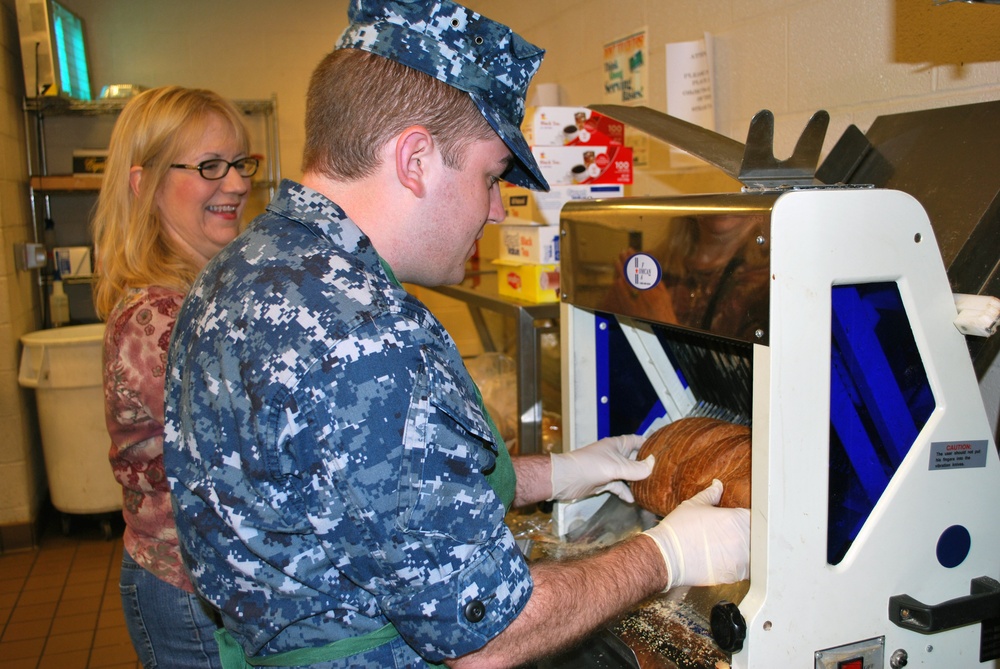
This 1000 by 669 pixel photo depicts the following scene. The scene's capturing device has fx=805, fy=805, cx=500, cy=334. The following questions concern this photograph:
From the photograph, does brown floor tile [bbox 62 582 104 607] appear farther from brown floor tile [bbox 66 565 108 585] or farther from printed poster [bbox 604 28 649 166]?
printed poster [bbox 604 28 649 166]

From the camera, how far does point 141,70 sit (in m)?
4.11

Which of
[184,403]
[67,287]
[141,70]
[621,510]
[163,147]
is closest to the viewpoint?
[184,403]

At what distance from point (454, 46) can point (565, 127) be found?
1.00 metres

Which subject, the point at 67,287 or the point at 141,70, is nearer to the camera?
the point at 67,287

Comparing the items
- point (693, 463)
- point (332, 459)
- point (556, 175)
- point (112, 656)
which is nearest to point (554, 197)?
point (556, 175)

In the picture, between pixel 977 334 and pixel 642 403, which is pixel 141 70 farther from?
pixel 977 334

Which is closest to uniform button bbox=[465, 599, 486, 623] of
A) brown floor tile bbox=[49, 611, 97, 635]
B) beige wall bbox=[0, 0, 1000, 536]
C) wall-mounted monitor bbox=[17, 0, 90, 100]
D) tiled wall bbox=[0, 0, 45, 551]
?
beige wall bbox=[0, 0, 1000, 536]

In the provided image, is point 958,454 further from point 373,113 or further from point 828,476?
point 373,113

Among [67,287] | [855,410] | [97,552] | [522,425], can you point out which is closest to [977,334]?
[855,410]

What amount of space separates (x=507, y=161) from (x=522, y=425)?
94cm

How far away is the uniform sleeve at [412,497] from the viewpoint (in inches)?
30.6

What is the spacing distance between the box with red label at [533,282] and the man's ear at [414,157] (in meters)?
0.95

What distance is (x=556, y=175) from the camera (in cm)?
188

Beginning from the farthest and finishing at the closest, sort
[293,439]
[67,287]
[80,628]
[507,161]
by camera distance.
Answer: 1. [67,287]
2. [80,628]
3. [507,161]
4. [293,439]
